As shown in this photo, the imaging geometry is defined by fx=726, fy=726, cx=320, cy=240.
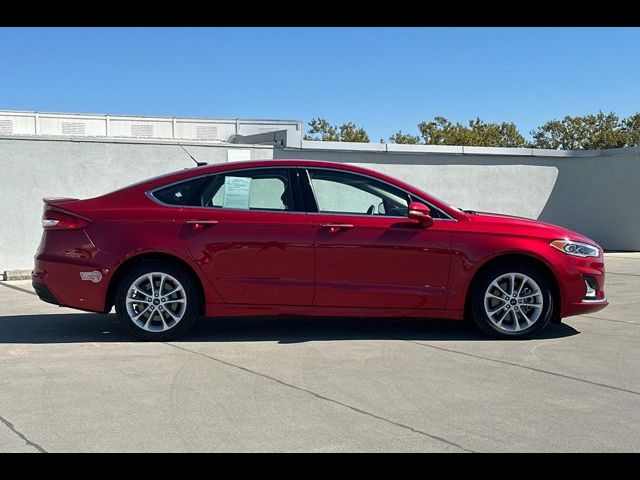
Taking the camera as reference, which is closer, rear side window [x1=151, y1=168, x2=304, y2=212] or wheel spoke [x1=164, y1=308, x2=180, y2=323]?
wheel spoke [x1=164, y1=308, x2=180, y2=323]

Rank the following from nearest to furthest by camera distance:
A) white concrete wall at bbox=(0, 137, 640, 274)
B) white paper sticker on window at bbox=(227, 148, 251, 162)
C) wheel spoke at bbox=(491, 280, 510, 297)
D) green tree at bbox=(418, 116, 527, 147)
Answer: wheel spoke at bbox=(491, 280, 510, 297) → white concrete wall at bbox=(0, 137, 640, 274) → white paper sticker on window at bbox=(227, 148, 251, 162) → green tree at bbox=(418, 116, 527, 147)

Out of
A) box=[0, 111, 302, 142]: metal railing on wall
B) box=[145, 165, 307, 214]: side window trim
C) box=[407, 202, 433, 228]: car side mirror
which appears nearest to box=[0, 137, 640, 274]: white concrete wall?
box=[145, 165, 307, 214]: side window trim

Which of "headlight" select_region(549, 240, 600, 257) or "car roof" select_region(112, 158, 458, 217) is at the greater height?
"car roof" select_region(112, 158, 458, 217)

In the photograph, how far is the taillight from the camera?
6.50 m

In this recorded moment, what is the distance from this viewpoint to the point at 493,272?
659cm

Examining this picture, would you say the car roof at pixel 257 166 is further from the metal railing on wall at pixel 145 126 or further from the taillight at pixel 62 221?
the metal railing on wall at pixel 145 126

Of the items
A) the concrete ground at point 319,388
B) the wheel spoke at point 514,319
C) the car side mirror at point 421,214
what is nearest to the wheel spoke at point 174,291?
the concrete ground at point 319,388

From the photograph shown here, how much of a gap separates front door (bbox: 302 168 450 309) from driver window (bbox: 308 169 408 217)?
11 cm

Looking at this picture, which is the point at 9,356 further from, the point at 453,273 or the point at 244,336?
the point at 453,273

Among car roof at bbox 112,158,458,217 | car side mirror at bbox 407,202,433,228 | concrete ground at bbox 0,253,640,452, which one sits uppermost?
car roof at bbox 112,158,458,217

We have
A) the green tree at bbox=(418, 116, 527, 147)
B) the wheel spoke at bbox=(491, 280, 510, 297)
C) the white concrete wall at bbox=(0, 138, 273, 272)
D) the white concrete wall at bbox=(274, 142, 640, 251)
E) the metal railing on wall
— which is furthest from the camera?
the green tree at bbox=(418, 116, 527, 147)

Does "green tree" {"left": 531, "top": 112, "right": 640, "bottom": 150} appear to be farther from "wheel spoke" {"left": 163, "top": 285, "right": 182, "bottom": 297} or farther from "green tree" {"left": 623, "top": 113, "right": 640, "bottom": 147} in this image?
"wheel spoke" {"left": 163, "top": 285, "right": 182, "bottom": 297}

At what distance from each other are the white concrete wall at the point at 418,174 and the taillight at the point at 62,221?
676cm
